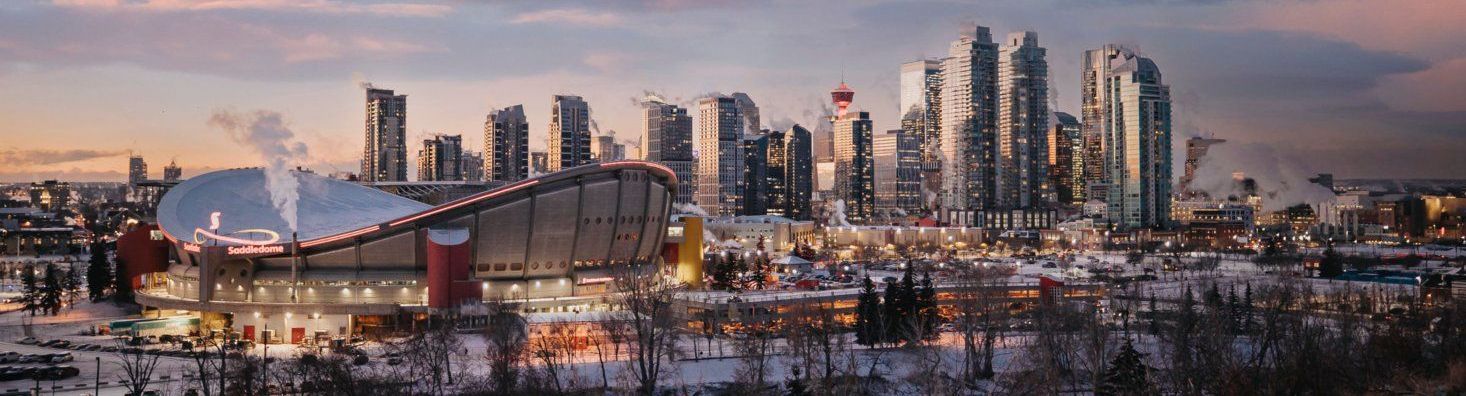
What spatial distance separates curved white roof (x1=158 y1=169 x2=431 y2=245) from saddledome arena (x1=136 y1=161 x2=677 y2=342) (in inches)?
5.7

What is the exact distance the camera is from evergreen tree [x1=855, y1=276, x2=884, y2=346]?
65.6 m

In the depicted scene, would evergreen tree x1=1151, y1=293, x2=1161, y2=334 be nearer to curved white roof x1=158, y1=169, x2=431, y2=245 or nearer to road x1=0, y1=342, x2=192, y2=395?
curved white roof x1=158, y1=169, x2=431, y2=245

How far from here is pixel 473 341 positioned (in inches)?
2559

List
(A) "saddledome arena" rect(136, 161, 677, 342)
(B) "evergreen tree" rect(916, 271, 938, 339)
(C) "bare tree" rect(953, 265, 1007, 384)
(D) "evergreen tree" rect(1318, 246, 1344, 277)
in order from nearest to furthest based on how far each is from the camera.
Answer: (C) "bare tree" rect(953, 265, 1007, 384)
(B) "evergreen tree" rect(916, 271, 938, 339)
(A) "saddledome arena" rect(136, 161, 677, 342)
(D) "evergreen tree" rect(1318, 246, 1344, 277)

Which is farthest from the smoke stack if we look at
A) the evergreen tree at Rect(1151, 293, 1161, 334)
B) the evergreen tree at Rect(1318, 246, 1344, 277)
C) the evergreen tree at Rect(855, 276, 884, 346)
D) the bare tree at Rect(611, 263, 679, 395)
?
the evergreen tree at Rect(1318, 246, 1344, 277)

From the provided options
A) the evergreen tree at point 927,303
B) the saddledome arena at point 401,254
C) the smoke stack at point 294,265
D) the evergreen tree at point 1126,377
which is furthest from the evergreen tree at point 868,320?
the smoke stack at point 294,265

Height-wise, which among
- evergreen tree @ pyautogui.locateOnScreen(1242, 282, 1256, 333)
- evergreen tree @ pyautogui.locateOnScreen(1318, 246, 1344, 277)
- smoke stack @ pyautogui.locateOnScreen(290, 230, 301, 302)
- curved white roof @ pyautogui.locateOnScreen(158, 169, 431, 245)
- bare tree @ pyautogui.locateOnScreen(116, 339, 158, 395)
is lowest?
bare tree @ pyautogui.locateOnScreen(116, 339, 158, 395)

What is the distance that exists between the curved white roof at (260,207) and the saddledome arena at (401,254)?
15 cm

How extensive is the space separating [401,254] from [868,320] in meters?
27.9

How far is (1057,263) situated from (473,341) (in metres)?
87.1

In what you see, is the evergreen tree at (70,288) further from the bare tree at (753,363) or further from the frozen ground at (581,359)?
the bare tree at (753,363)

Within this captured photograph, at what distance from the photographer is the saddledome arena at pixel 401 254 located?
71.6m

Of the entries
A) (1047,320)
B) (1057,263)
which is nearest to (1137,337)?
(1047,320)

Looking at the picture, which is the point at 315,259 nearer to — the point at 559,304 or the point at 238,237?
the point at 238,237
